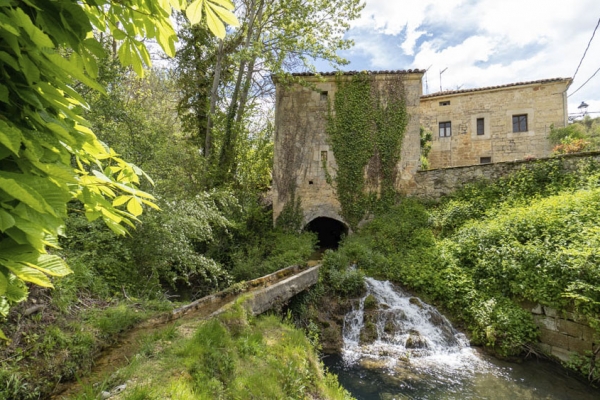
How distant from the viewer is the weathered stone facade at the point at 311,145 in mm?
12156

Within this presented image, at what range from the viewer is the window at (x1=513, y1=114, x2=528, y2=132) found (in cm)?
1546

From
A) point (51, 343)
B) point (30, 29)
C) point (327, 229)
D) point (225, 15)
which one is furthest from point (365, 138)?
point (30, 29)

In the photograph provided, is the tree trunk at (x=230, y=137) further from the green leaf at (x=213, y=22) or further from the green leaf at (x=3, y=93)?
the green leaf at (x=3, y=93)

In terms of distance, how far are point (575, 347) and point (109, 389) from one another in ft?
24.1

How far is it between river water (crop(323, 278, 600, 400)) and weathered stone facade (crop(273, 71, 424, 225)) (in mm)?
5618

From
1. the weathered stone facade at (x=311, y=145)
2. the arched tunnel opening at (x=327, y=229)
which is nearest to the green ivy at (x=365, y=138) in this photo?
the weathered stone facade at (x=311, y=145)

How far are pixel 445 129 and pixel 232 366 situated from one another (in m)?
17.3

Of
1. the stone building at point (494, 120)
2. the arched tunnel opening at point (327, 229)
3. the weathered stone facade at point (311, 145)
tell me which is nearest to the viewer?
the weathered stone facade at point (311, 145)

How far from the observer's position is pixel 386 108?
12.3 metres

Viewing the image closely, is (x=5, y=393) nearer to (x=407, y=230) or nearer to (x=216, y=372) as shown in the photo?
(x=216, y=372)

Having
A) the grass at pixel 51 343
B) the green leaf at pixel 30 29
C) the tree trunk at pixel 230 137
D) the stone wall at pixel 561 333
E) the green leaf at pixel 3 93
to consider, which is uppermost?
the tree trunk at pixel 230 137

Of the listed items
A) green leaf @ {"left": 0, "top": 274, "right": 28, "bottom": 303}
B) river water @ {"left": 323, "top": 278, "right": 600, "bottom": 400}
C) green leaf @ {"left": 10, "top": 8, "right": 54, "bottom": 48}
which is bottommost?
river water @ {"left": 323, "top": 278, "right": 600, "bottom": 400}

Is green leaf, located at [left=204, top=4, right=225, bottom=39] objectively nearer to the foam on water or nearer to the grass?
the grass

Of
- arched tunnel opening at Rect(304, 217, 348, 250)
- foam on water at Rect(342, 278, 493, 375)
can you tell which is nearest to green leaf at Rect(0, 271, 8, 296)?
foam on water at Rect(342, 278, 493, 375)
